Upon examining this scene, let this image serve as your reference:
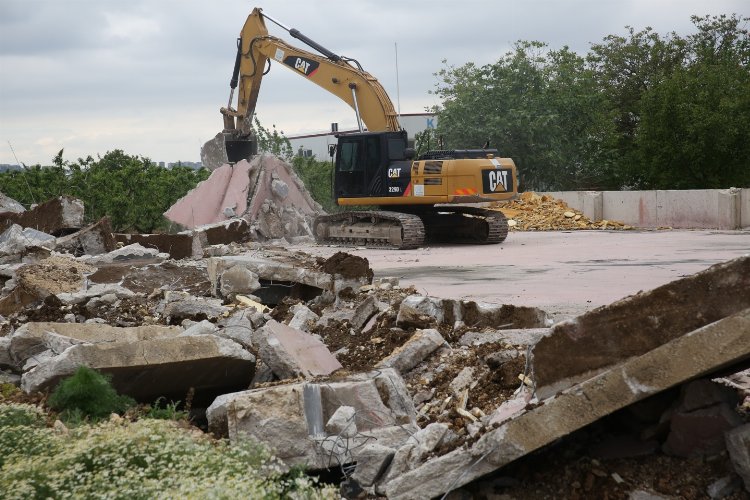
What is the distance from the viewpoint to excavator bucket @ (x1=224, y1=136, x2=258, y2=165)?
80.8 ft

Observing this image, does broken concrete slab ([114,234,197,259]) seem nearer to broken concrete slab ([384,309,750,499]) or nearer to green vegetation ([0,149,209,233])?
green vegetation ([0,149,209,233])

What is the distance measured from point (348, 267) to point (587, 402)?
251 inches

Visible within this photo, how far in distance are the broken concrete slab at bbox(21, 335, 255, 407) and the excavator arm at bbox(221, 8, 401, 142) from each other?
14.6m

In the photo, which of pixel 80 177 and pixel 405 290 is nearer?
pixel 405 290

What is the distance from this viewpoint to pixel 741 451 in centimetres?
523

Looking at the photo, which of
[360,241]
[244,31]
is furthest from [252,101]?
[360,241]

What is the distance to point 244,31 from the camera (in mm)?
23891

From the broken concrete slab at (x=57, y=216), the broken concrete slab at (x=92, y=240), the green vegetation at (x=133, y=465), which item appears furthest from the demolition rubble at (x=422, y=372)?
the broken concrete slab at (x=57, y=216)

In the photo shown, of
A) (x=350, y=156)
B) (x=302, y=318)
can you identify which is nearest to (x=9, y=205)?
(x=350, y=156)

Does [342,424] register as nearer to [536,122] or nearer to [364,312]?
[364,312]

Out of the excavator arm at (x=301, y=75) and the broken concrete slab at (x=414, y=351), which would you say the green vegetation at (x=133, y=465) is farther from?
the excavator arm at (x=301, y=75)

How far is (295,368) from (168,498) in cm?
316

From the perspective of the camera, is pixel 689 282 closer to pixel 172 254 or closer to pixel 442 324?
pixel 442 324

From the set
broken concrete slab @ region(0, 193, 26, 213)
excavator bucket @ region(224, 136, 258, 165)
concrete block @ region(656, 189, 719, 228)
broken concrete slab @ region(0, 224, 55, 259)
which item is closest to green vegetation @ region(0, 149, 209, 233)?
broken concrete slab @ region(0, 193, 26, 213)
